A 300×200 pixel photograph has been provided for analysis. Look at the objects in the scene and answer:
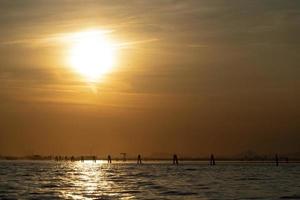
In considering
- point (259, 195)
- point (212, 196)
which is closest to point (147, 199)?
point (212, 196)

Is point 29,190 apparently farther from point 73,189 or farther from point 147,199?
point 147,199

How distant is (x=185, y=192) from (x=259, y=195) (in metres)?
6.36

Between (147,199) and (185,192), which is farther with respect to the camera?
(185,192)

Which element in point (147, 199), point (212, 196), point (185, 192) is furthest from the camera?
point (185, 192)

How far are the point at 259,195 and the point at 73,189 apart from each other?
16139mm

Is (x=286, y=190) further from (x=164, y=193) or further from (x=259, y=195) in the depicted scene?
(x=164, y=193)

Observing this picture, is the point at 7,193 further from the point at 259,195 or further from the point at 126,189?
the point at 259,195

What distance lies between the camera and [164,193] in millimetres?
50250

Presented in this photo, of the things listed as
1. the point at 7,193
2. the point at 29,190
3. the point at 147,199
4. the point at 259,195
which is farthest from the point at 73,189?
the point at 259,195

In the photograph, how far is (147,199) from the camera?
44.6 metres

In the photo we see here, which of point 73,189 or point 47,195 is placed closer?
point 47,195

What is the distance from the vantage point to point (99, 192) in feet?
165

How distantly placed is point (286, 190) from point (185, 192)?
9061 millimetres

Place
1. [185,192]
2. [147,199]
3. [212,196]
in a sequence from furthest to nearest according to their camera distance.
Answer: [185,192] → [212,196] → [147,199]
